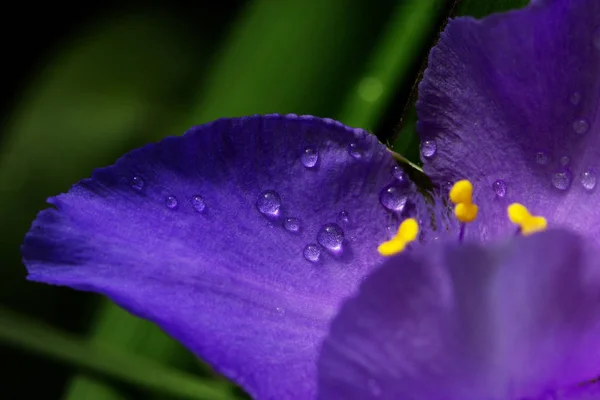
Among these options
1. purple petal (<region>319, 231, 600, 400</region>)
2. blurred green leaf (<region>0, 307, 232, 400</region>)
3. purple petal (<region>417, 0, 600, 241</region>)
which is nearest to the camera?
purple petal (<region>319, 231, 600, 400</region>)

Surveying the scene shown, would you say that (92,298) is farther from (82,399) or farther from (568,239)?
(568,239)

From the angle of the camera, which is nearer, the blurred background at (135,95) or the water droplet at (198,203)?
the water droplet at (198,203)

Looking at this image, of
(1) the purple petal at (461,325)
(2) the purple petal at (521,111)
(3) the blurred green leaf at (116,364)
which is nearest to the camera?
(1) the purple petal at (461,325)

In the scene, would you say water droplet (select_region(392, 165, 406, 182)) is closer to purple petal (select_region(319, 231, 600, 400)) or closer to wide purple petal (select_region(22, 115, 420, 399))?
wide purple petal (select_region(22, 115, 420, 399))

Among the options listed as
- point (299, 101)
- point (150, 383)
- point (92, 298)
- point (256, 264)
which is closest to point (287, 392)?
point (256, 264)

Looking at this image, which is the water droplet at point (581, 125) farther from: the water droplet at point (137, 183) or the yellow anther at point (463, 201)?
the water droplet at point (137, 183)

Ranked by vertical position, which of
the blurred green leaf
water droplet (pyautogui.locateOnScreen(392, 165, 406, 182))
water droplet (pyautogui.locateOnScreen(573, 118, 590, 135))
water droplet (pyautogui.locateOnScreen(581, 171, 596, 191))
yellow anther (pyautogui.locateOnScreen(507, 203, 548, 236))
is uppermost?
water droplet (pyautogui.locateOnScreen(573, 118, 590, 135))

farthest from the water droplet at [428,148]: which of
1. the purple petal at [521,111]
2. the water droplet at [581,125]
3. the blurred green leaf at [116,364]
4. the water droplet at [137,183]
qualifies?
the blurred green leaf at [116,364]

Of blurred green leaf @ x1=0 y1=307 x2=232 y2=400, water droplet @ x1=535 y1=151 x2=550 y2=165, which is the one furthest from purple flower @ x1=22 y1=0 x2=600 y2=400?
blurred green leaf @ x1=0 y1=307 x2=232 y2=400
